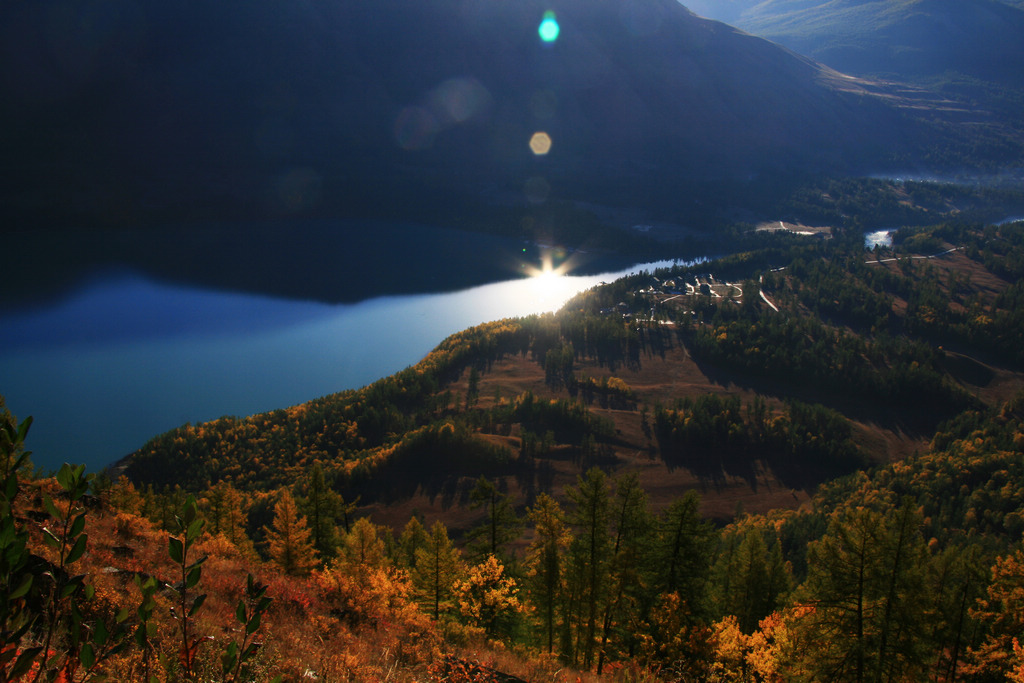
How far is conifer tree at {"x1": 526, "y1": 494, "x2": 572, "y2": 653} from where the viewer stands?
2166cm

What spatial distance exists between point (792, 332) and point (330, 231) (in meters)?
132

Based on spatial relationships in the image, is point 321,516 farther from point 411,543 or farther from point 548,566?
point 548,566

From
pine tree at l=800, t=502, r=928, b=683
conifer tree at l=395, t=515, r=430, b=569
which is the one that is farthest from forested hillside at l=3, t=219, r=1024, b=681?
conifer tree at l=395, t=515, r=430, b=569

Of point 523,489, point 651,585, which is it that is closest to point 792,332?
point 523,489

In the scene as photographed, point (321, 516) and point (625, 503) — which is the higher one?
point (625, 503)

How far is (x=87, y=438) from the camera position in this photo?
224 ft

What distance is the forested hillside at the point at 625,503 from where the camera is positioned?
12016mm

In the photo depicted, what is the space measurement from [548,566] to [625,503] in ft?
12.5

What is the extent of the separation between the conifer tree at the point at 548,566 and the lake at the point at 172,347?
61.2m

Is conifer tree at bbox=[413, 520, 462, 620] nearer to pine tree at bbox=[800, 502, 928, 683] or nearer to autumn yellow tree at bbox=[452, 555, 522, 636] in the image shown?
autumn yellow tree at bbox=[452, 555, 522, 636]

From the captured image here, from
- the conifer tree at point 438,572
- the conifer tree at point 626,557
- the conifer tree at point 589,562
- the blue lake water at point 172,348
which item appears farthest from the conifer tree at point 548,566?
the blue lake water at point 172,348

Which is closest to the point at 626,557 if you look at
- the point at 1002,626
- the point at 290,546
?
the point at 1002,626

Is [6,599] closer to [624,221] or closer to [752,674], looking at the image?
[752,674]

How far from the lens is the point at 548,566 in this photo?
852 inches
